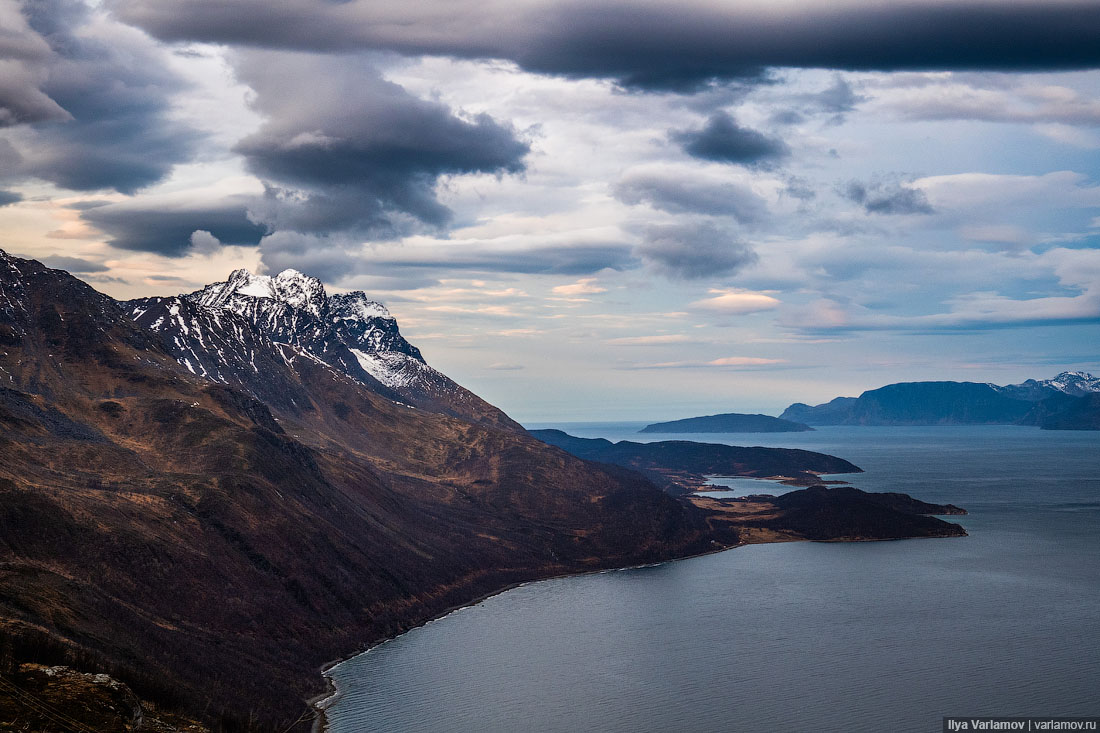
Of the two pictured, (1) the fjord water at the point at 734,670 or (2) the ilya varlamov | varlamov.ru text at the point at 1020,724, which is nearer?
(2) the ilya varlamov | varlamov.ru text at the point at 1020,724

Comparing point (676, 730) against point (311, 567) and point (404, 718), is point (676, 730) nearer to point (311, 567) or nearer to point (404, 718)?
point (404, 718)

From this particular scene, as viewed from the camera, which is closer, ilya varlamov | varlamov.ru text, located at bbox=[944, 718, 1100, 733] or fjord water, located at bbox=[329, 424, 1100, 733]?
ilya varlamov | varlamov.ru text, located at bbox=[944, 718, 1100, 733]

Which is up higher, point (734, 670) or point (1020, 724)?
point (1020, 724)

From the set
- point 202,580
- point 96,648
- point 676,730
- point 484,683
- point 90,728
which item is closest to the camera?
point 90,728

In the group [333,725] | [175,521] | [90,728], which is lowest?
[333,725]

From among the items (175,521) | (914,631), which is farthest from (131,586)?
(914,631)

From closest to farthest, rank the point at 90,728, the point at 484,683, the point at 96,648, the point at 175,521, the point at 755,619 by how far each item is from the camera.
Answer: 1. the point at 90,728
2. the point at 96,648
3. the point at 484,683
4. the point at 175,521
5. the point at 755,619

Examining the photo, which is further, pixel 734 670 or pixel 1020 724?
pixel 734 670

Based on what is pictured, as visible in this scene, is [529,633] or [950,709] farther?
[529,633]
